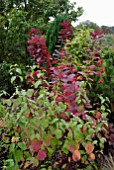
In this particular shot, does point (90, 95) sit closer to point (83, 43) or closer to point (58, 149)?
point (58, 149)

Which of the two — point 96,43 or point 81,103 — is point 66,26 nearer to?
point 96,43

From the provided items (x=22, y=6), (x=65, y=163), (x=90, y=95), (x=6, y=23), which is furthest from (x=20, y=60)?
(x=65, y=163)

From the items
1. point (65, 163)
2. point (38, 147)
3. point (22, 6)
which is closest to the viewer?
point (38, 147)

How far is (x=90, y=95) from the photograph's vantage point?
12.5 ft

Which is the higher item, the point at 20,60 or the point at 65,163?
the point at 20,60

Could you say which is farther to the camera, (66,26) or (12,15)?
(12,15)

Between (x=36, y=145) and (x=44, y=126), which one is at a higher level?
(x=44, y=126)

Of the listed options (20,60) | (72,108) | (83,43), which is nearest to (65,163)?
(72,108)

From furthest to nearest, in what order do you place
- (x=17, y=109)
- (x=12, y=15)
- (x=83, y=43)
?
(x=12, y=15) → (x=83, y=43) → (x=17, y=109)

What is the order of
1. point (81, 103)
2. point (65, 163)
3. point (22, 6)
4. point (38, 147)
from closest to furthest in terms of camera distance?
point (38, 147) < point (81, 103) < point (65, 163) < point (22, 6)

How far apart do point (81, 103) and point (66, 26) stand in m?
3.11

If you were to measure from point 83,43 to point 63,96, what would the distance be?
111 inches

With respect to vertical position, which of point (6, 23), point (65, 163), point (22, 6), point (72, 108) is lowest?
point (65, 163)

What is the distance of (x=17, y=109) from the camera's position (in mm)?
2424
